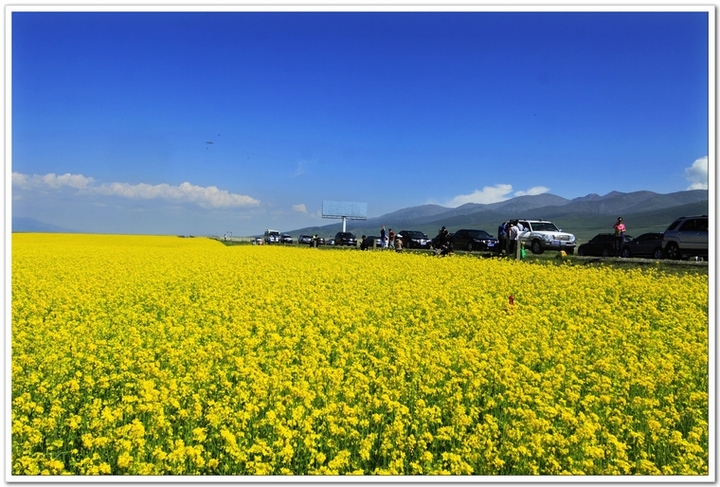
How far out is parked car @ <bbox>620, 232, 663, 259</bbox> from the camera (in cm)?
2323

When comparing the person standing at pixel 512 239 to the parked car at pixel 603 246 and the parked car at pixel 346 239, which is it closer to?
the parked car at pixel 603 246

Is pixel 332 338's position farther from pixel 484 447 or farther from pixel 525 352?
pixel 484 447

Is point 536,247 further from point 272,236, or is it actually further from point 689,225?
point 272,236

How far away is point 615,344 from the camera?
7629 mm

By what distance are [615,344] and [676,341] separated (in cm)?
78

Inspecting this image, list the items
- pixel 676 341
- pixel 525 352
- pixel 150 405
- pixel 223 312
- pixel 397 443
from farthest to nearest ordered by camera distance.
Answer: pixel 223 312, pixel 676 341, pixel 525 352, pixel 150 405, pixel 397 443

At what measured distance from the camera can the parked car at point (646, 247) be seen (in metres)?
23.2

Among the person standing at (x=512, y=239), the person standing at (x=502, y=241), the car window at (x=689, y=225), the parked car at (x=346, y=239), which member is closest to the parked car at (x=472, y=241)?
the person standing at (x=502, y=241)

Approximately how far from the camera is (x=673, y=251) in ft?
71.5

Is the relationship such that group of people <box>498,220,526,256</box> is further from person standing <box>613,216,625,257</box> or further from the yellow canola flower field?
the yellow canola flower field

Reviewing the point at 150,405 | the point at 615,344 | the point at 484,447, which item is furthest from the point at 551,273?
the point at 150,405

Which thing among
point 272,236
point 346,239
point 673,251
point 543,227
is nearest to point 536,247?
point 543,227

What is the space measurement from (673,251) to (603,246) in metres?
5.27
